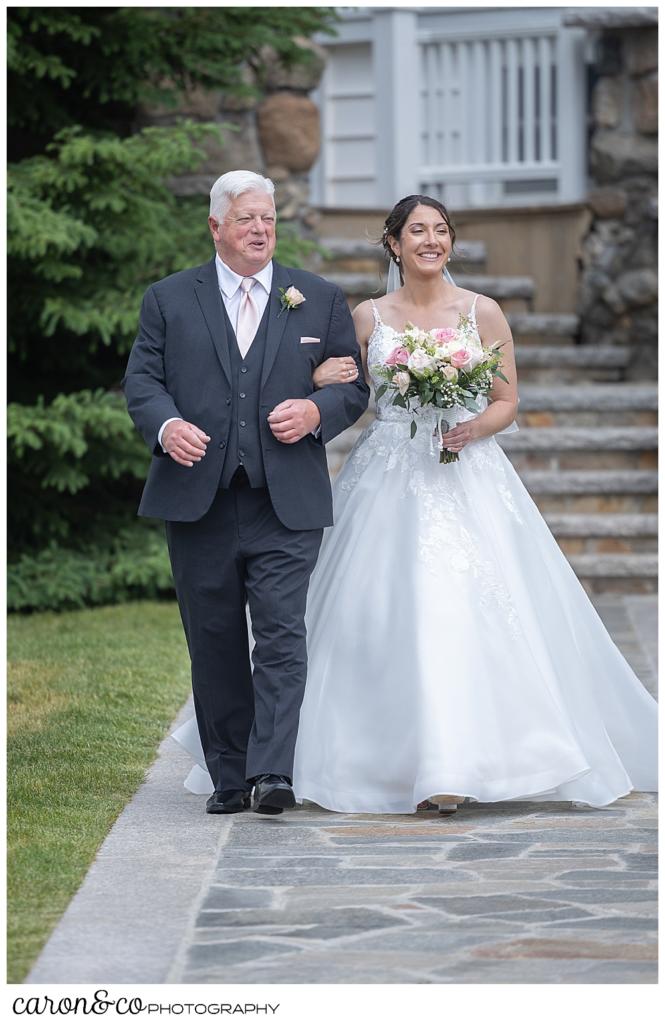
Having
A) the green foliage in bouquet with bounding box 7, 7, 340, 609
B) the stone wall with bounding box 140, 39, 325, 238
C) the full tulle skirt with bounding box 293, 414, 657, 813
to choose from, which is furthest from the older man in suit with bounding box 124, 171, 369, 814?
the stone wall with bounding box 140, 39, 325, 238

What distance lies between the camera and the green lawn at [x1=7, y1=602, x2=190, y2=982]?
4.25 metres

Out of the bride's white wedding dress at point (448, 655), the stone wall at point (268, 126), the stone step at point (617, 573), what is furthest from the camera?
the stone wall at point (268, 126)

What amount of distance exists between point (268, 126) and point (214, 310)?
19.6ft

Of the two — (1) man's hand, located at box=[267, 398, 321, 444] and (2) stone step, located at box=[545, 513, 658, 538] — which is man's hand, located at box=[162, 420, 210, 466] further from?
(2) stone step, located at box=[545, 513, 658, 538]

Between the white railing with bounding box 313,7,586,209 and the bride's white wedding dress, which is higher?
the white railing with bounding box 313,7,586,209

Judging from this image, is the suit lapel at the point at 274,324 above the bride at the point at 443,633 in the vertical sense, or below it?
above

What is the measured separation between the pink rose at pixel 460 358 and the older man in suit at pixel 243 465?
1.05 feet

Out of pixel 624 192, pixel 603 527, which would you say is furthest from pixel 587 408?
pixel 624 192

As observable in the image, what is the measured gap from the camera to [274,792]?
4773 mm

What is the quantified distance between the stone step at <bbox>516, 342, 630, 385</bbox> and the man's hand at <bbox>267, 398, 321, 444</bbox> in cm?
690

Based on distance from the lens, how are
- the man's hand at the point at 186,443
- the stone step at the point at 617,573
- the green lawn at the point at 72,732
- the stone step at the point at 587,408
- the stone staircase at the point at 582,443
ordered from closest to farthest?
1. the green lawn at the point at 72,732
2. the man's hand at the point at 186,443
3. the stone step at the point at 617,573
4. the stone staircase at the point at 582,443
5. the stone step at the point at 587,408

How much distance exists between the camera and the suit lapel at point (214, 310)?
16.2 feet

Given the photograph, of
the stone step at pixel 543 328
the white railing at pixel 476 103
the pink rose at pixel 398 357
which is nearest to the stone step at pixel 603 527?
the stone step at pixel 543 328

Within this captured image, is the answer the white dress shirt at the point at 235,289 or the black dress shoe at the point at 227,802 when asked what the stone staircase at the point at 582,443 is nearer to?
the white dress shirt at the point at 235,289
